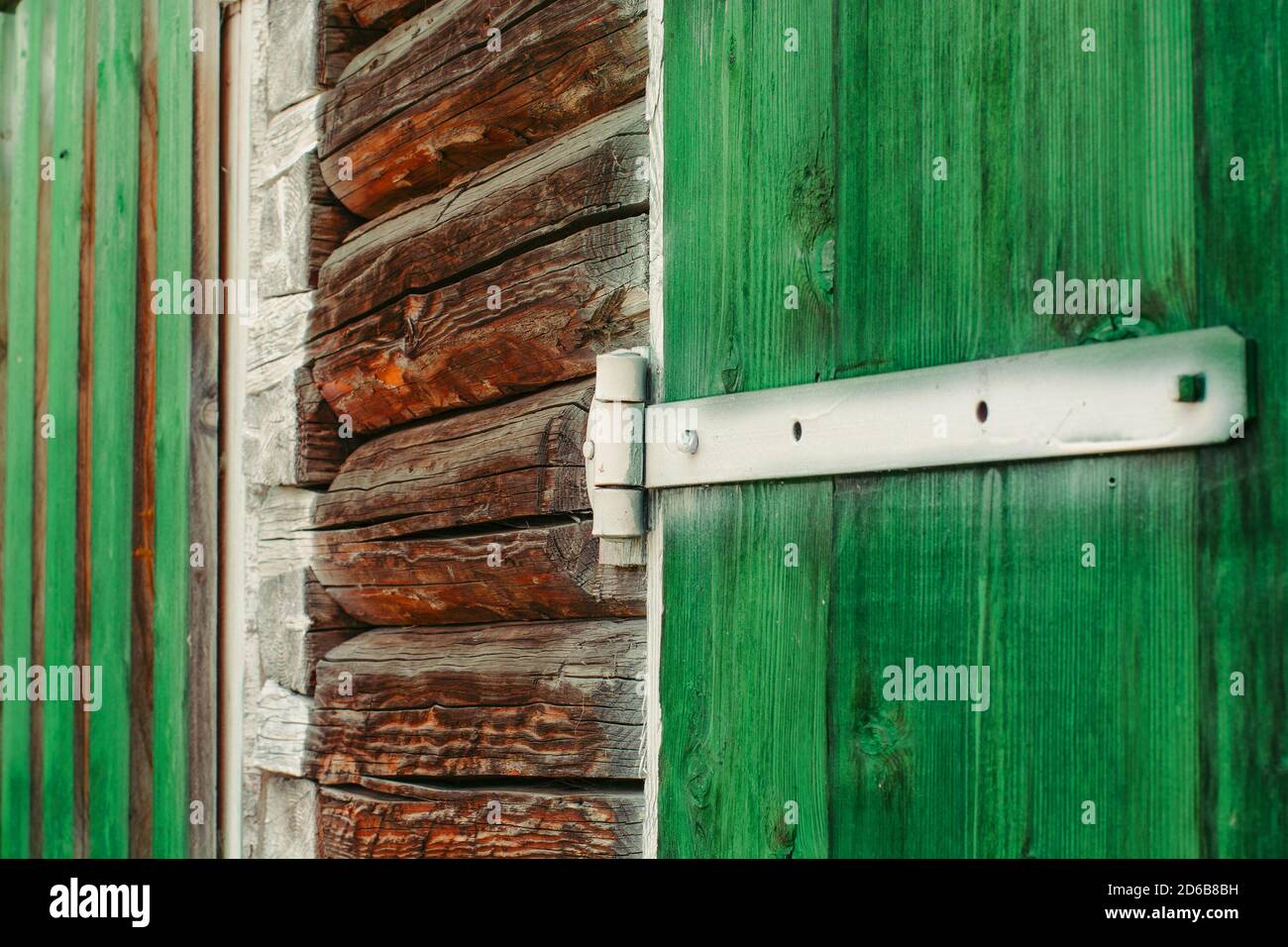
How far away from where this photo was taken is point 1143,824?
4.02 ft

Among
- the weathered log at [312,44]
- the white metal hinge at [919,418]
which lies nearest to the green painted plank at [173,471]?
the weathered log at [312,44]

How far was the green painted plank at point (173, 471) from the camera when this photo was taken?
119 inches

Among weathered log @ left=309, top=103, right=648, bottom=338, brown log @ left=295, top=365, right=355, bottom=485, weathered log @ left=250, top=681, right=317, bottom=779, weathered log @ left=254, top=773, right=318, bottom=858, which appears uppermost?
→ weathered log @ left=309, top=103, right=648, bottom=338

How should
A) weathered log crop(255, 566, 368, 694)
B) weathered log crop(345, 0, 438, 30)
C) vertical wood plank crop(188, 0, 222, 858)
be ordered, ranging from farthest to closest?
vertical wood plank crop(188, 0, 222, 858)
weathered log crop(255, 566, 368, 694)
weathered log crop(345, 0, 438, 30)

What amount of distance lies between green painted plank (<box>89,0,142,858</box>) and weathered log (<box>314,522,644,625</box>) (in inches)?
30.7

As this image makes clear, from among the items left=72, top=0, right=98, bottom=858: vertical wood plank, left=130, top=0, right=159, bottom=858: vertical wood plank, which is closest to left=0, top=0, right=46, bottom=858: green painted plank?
left=72, top=0, right=98, bottom=858: vertical wood plank

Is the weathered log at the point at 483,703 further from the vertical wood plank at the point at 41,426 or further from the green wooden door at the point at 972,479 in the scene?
the vertical wood plank at the point at 41,426

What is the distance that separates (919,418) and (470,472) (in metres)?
0.98

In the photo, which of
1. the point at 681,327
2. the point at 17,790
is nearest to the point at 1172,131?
the point at 681,327

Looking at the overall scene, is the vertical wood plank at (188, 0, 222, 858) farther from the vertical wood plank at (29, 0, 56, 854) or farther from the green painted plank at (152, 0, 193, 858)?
the vertical wood plank at (29, 0, 56, 854)

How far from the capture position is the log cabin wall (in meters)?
1.98

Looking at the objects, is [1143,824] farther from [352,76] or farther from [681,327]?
[352,76]

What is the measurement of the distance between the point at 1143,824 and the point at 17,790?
314 centimetres

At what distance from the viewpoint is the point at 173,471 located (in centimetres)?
305
